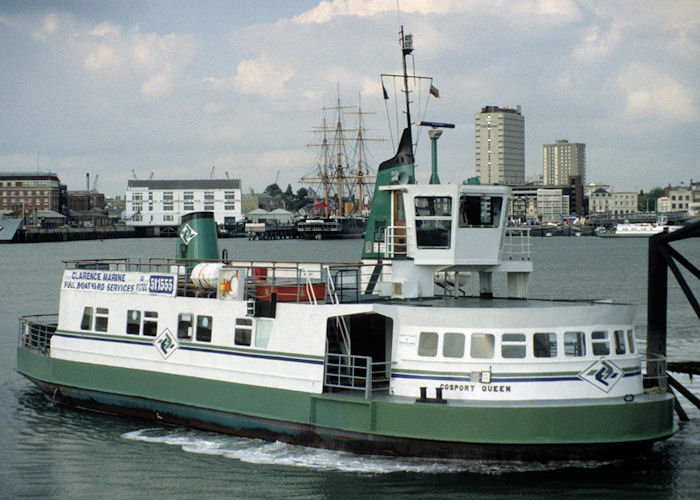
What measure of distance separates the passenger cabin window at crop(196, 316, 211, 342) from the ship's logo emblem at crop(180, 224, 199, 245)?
508 cm

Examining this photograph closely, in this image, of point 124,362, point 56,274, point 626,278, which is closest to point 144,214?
point 56,274

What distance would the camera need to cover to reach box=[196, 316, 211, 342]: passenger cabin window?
1884 centimetres

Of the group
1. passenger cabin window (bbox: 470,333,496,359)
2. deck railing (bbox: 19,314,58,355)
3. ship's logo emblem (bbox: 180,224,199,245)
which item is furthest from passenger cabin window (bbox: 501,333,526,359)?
deck railing (bbox: 19,314,58,355)

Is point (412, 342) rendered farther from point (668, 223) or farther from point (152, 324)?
point (668, 223)

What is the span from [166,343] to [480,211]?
26.5 ft

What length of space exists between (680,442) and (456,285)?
620 cm

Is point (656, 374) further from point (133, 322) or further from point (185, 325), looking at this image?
point (133, 322)

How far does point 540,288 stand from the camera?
54.6 m

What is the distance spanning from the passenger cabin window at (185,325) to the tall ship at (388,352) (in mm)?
31

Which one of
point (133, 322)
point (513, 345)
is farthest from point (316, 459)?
point (133, 322)

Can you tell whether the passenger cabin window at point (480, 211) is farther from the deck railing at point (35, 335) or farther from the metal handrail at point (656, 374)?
the deck railing at point (35, 335)

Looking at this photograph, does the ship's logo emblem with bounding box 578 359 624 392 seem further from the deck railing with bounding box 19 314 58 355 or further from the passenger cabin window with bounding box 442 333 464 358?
the deck railing with bounding box 19 314 58 355

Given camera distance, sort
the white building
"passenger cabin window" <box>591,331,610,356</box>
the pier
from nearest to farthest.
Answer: "passenger cabin window" <box>591,331,610,356</box>
the pier
the white building

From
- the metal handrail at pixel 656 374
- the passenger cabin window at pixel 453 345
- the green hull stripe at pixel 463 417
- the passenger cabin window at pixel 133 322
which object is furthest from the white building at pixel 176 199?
the passenger cabin window at pixel 453 345
